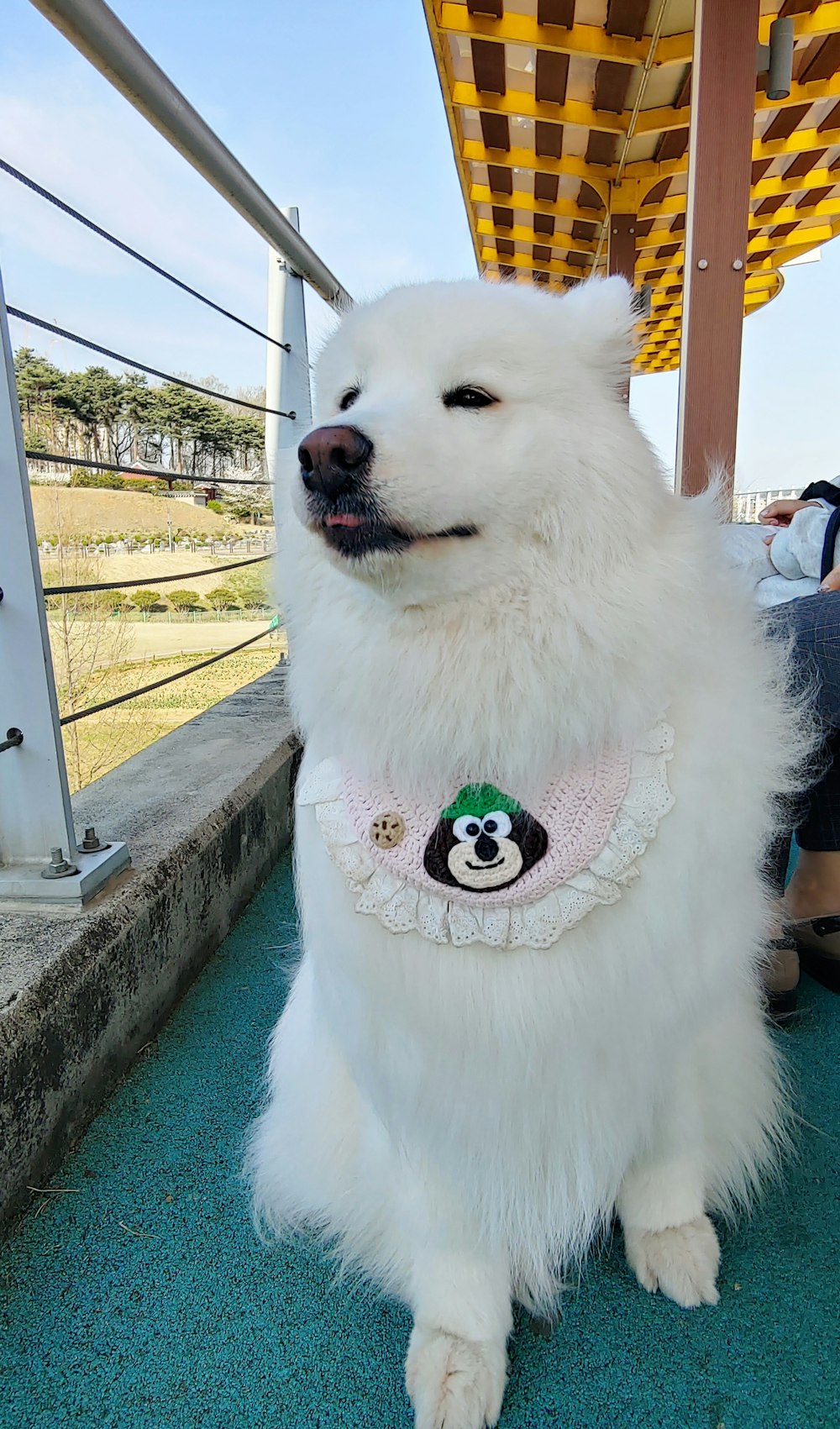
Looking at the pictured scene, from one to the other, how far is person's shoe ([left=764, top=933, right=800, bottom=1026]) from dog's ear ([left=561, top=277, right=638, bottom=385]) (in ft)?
3.77

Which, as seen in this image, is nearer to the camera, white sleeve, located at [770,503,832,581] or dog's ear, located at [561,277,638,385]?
dog's ear, located at [561,277,638,385]

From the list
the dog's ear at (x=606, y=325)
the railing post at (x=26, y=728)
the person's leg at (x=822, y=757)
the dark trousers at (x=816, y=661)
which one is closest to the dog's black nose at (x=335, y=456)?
the dog's ear at (x=606, y=325)

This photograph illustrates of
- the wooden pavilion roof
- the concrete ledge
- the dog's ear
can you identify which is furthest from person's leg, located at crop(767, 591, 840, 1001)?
the wooden pavilion roof

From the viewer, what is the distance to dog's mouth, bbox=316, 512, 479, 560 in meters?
→ 0.83

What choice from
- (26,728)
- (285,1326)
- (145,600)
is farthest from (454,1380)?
(145,600)

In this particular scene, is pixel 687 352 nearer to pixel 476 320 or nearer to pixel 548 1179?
pixel 476 320

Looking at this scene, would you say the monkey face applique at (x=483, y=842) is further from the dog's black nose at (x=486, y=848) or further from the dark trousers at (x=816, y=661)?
the dark trousers at (x=816, y=661)

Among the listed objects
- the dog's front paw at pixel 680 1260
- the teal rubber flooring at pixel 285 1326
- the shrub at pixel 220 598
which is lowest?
the teal rubber flooring at pixel 285 1326

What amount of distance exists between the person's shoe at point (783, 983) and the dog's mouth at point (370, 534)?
117 centimetres

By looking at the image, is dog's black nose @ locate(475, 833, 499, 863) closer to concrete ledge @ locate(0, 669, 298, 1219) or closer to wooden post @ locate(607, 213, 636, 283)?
concrete ledge @ locate(0, 669, 298, 1219)

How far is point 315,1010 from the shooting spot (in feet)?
3.68

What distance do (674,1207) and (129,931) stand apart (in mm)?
951

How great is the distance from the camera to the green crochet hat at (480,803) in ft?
3.02

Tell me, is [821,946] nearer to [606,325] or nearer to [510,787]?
[510,787]
